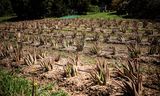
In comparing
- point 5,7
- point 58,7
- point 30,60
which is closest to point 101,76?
point 30,60

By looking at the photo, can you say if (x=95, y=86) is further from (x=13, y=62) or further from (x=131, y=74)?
(x=13, y=62)

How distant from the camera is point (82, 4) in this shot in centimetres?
5681

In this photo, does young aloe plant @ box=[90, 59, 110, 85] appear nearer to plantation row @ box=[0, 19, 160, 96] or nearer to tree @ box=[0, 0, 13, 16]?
plantation row @ box=[0, 19, 160, 96]

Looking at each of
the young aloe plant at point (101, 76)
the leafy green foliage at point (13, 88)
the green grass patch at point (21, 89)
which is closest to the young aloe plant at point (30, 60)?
the green grass patch at point (21, 89)

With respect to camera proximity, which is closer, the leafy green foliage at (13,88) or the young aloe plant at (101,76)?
the leafy green foliage at (13,88)

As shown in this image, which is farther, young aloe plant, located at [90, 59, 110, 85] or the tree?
the tree

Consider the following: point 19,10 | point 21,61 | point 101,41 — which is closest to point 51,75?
point 21,61

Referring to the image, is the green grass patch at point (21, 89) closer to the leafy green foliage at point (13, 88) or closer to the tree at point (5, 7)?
the leafy green foliage at point (13, 88)

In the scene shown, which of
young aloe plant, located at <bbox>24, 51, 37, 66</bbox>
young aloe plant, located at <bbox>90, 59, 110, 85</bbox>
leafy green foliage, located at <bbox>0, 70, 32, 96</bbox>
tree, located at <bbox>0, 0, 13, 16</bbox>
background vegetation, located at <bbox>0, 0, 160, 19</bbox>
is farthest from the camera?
tree, located at <bbox>0, 0, 13, 16</bbox>

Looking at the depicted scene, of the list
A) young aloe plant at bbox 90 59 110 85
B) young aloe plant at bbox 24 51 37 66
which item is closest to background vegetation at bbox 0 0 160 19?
young aloe plant at bbox 24 51 37 66

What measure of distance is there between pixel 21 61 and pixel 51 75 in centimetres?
335

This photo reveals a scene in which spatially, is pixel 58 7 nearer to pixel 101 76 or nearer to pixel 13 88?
pixel 101 76

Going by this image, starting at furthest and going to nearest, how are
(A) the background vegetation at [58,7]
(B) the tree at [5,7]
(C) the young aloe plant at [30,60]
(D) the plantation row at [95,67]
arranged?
(B) the tree at [5,7] → (A) the background vegetation at [58,7] → (C) the young aloe plant at [30,60] → (D) the plantation row at [95,67]

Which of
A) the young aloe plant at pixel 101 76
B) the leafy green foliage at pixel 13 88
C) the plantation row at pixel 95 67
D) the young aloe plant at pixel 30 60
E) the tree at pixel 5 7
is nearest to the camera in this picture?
the leafy green foliage at pixel 13 88
